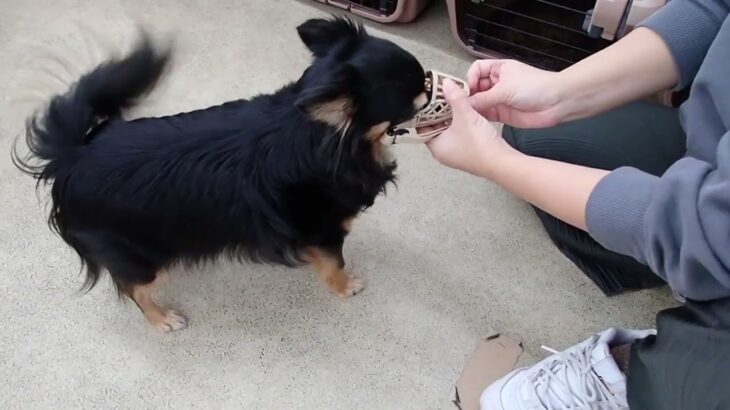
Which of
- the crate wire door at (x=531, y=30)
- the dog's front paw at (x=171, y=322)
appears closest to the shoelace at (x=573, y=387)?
the dog's front paw at (x=171, y=322)

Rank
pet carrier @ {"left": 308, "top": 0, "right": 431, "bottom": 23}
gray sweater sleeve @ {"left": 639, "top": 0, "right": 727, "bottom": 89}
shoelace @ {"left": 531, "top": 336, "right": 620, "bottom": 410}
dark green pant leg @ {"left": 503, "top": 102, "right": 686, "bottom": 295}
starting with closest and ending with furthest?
gray sweater sleeve @ {"left": 639, "top": 0, "right": 727, "bottom": 89} → shoelace @ {"left": 531, "top": 336, "right": 620, "bottom": 410} → dark green pant leg @ {"left": 503, "top": 102, "right": 686, "bottom": 295} → pet carrier @ {"left": 308, "top": 0, "right": 431, "bottom": 23}

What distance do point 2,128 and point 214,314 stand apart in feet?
2.31

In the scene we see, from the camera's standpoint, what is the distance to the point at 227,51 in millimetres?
1688

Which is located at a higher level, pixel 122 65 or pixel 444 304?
pixel 122 65

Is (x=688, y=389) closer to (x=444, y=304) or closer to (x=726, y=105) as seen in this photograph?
(x=726, y=105)

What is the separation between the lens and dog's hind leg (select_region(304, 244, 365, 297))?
1.18 metres

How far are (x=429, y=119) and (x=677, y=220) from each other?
0.40 m

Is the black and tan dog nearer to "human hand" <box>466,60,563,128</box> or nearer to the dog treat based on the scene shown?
the dog treat

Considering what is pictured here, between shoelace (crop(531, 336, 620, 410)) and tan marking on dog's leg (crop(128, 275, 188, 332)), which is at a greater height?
shoelace (crop(531, 336, 620, 410))

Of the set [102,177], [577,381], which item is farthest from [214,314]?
[577,381]

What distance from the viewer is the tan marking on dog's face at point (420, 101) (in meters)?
0.96

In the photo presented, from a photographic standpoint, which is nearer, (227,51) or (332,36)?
(332,36)

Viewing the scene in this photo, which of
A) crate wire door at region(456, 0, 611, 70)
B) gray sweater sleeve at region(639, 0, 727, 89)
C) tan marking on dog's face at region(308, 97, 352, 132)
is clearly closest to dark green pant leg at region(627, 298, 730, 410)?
gray sweater sleeve at region(639, 0, 727, 89)

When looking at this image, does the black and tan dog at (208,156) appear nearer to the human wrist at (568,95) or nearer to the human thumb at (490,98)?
the human thumb at (490,98)
